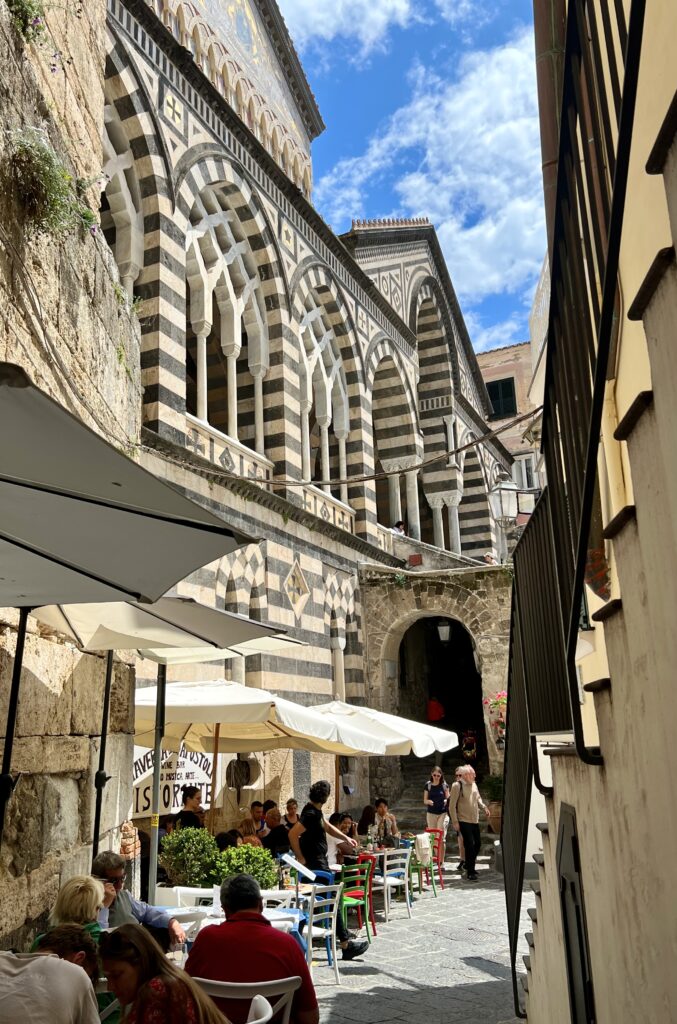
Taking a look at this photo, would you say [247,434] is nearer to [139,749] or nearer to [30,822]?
[139,749]

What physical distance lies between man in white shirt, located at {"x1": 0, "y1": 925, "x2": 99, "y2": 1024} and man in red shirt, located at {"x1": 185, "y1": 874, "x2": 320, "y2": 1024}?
36.3 inches

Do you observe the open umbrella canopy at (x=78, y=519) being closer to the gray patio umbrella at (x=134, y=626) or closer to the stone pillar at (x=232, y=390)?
the gray patio umbrella at (x=134, y=626)

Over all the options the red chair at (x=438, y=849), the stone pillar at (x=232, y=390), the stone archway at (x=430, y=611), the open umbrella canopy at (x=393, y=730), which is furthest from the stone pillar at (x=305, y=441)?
the red chair at (x=438, y=849)

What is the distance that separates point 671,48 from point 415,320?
1887 centimetres

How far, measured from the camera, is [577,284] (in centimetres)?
200

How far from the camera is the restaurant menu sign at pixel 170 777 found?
9.18m

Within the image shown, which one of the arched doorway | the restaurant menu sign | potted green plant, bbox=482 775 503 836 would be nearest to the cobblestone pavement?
the restaurant menu sign

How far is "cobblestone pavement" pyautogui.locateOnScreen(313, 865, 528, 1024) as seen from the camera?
5.20m

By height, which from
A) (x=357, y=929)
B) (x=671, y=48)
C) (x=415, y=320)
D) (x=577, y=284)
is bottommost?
(x=357, y=929)

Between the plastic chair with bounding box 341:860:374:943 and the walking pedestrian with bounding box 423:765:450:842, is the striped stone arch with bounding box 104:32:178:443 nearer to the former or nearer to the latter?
the plastic chair with bounding box 341:860:374:943

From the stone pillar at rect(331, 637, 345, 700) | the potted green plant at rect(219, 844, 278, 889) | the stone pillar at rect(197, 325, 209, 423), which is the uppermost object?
the stone pillar at rect(197, 325, 209, 423)

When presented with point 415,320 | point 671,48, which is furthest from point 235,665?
point 415,320

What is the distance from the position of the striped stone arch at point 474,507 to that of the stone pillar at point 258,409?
9108 mm

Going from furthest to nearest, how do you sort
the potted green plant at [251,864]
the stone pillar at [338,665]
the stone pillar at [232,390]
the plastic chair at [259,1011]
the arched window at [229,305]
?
the stone pillar at [338,665] → the stone pillar at [232,390] → the arched window at [229,305] → the potted green plant at [251,864] → the plastic chair at [259,1011]
